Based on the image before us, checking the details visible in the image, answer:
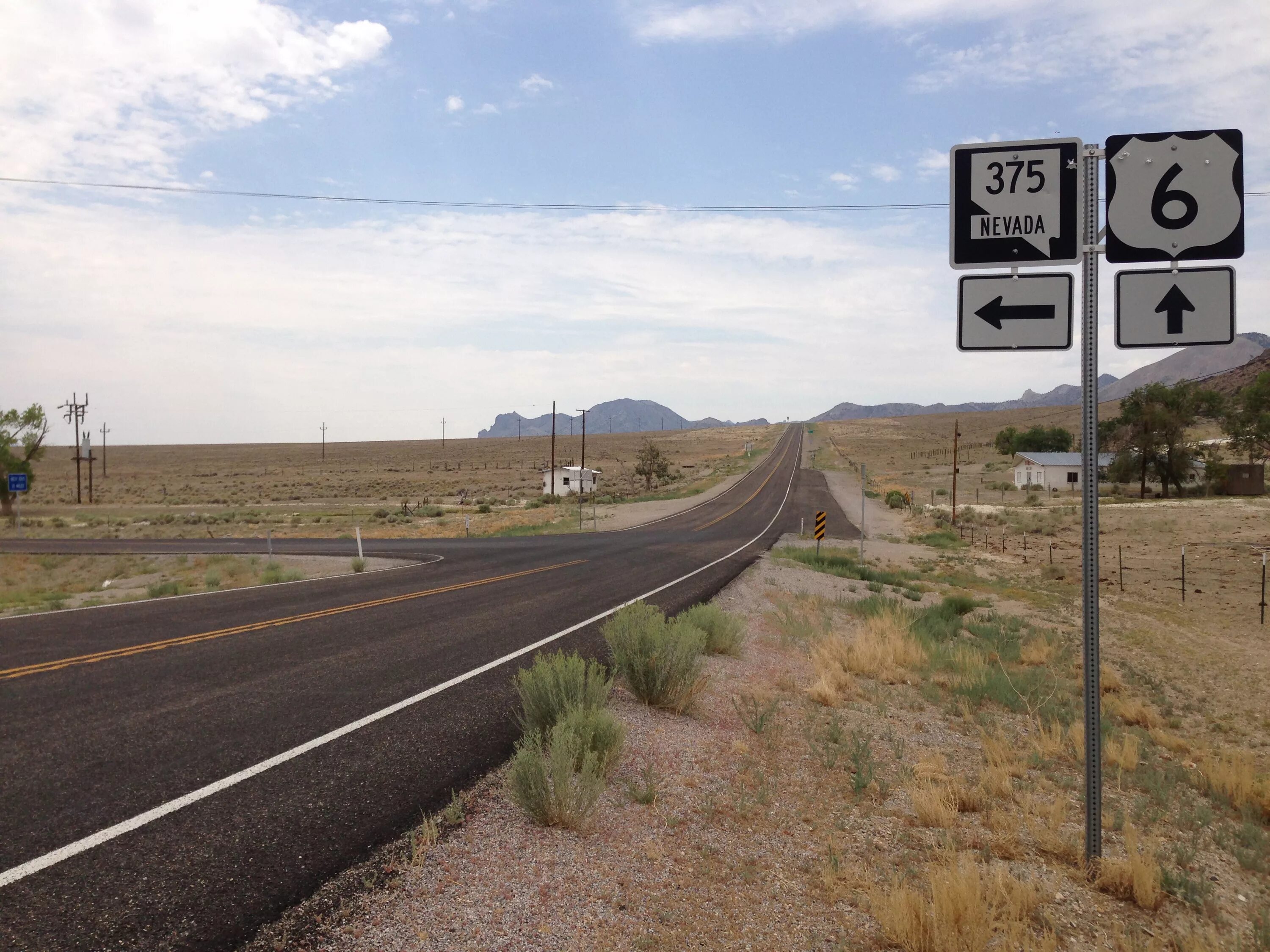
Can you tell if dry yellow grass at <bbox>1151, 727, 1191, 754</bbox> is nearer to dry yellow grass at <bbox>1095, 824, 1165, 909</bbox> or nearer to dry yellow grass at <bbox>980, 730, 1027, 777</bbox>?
dry yellow grass at <bbox>980, 730, 1027, 777</bbox>

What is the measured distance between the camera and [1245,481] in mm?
56969

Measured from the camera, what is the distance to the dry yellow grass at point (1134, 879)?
4977mm

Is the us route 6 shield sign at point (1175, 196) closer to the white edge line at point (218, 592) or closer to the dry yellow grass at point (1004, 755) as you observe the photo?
the dry yellow grass at point (1004, 755)

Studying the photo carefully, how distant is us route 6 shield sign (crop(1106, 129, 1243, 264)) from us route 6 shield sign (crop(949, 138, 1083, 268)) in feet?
0.73

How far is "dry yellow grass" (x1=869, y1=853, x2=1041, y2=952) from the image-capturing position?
4273 mm

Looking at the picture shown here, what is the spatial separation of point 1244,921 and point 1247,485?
66.2 meters

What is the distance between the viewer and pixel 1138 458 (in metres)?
60.2

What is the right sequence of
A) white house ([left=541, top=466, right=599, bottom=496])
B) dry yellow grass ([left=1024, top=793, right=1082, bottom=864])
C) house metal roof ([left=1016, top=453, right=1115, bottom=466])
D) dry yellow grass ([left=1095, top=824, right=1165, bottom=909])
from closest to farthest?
1. dry yellow grass ([left=1095, top=824, right=1165, bottom=909])
2. dry yellow grass ([left=1024, top=793, right=1082, bottom=864])
3. house metal roof ([left=1016, top=453, right=1115, bottom=466])
4. white house ([left=541, top=466, right=599, bottom=496])

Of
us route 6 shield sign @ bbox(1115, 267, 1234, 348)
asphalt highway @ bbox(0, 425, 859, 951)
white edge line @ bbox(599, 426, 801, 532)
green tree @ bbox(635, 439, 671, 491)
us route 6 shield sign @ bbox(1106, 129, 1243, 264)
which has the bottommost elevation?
white edge line @ bbox(599, 426, 801, 532)

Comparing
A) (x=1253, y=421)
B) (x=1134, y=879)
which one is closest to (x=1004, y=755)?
(x=1134, y=879)

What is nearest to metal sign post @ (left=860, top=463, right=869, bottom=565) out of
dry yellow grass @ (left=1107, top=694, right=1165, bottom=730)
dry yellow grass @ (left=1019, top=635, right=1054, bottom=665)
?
dry yellow grass @ (left=1019, top=635, right=1054, bottom=665)

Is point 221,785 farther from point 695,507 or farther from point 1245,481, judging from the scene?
point 1245,481

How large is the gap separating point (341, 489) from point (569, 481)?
95.7 ft

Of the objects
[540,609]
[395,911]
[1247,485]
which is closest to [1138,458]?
[1247,485]
